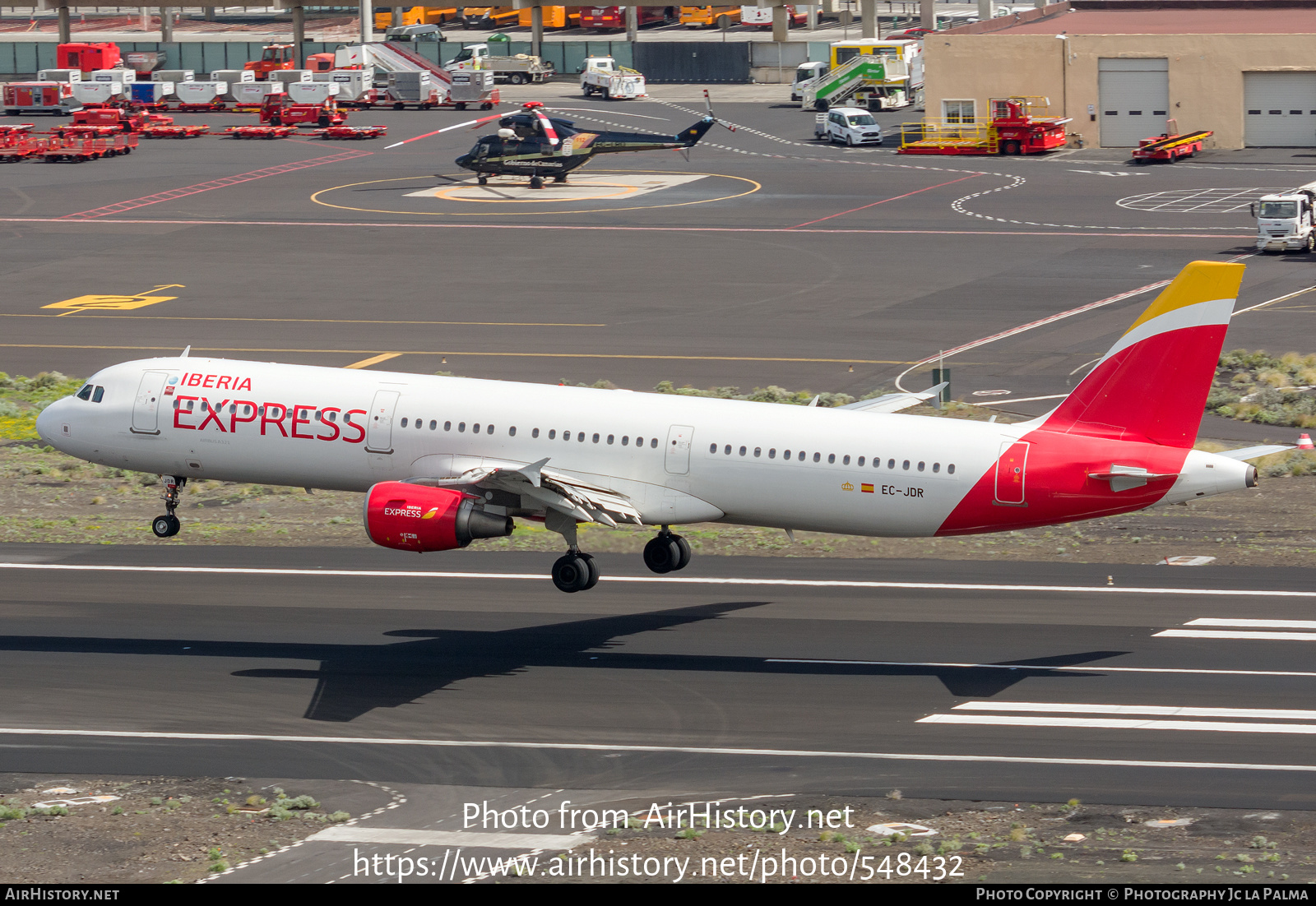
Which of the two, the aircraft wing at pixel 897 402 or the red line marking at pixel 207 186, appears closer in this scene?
the aircraft wing at pixel 897 402

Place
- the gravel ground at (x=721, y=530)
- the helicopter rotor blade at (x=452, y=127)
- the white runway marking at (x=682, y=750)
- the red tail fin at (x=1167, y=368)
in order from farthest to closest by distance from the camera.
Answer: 1. the helicopter rotor blade at (x=452, y=127)
2. the gravel ground at (x=721, y=530)
3. the red tail fin at (x=1167, y=368)
4. the white runway marking at (x=682, y=750)

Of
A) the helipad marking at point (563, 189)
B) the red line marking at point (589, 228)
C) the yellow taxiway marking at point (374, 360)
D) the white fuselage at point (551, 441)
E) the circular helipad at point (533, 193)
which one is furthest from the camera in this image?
the helipad marking at point (563, 189)

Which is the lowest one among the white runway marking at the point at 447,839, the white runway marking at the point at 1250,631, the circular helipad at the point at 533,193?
the white runway marking at the point at 447,839

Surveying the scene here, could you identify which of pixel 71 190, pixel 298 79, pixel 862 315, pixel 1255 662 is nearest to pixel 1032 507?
pixel 1255 662

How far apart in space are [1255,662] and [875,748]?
957 cm

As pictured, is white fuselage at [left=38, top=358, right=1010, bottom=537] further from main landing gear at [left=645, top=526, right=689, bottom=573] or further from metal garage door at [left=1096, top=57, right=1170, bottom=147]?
metal garage door at [left=1096, top=57, right=1170, bottom=147]

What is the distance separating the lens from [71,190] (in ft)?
364

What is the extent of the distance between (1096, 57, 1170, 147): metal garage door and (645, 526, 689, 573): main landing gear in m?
89.1

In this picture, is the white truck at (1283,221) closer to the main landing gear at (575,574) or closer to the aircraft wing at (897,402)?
the aircraft wing at (897,402)

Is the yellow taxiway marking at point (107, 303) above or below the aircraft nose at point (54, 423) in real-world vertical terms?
above

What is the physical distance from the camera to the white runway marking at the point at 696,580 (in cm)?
4103

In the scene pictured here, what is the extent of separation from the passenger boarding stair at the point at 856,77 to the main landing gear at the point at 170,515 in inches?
4361

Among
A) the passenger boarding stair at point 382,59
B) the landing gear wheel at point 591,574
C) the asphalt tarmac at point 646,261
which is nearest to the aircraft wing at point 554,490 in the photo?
the landing gear wheel at point 591,574

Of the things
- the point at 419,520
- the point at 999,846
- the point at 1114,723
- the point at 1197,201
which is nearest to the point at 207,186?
the point at 1197,201
